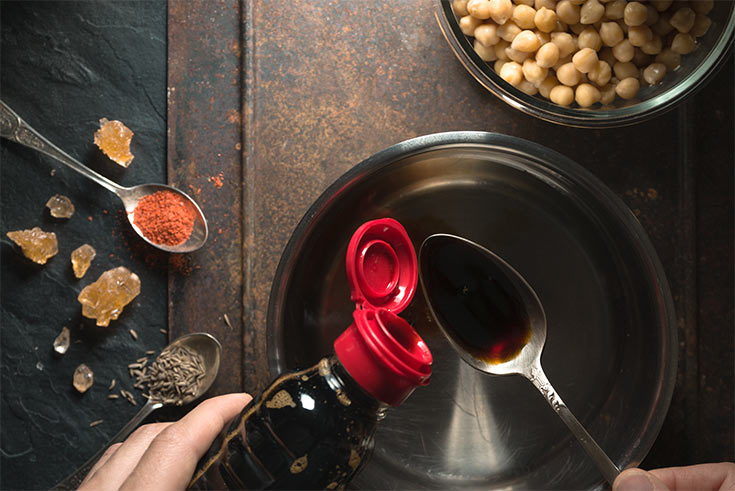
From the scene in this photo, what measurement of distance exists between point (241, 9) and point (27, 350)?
0.65 m

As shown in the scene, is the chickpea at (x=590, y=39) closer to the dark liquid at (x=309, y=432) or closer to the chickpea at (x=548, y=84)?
the chickpea at (x=548, y=84)

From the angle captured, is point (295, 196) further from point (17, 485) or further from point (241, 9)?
point (17, 485)

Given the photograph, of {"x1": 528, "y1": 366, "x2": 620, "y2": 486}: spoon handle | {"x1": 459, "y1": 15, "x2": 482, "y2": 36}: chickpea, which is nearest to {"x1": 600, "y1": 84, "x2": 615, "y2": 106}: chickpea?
{"x1": 459, "y1": 15, "x2": 482, "y2": 36}: chickpea

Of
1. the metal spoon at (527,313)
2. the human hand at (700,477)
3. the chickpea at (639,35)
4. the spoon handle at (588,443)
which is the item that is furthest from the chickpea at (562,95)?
the human hand at (700,477)

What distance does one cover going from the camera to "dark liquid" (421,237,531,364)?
30.5 inches

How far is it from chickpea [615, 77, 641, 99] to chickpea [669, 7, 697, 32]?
0.09 m

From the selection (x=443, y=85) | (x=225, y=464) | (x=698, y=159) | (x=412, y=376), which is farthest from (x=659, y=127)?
(x=225, y=464)

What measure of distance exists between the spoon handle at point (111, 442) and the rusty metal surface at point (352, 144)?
12 cm

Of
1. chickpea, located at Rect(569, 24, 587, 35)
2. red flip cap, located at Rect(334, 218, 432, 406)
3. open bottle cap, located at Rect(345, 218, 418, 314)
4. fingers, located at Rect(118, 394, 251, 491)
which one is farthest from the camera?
chickpea, located at Rect(569, 24, 587, 35)

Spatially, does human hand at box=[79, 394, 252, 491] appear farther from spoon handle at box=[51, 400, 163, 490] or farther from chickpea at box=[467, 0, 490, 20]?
chickpea at box=[467, 0, 490, 20]

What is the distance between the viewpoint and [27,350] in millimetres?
952

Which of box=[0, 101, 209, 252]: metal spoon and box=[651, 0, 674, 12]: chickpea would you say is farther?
box=[0, 101, 209, 252]: metal spoon

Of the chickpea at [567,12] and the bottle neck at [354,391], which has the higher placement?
the chickpea at [567,12]

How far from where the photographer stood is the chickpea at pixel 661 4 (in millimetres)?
818
